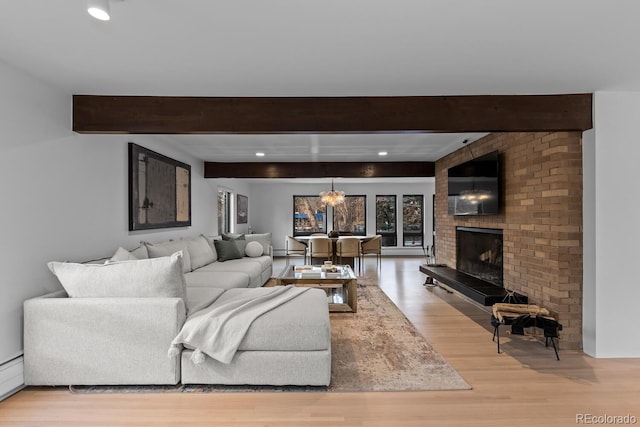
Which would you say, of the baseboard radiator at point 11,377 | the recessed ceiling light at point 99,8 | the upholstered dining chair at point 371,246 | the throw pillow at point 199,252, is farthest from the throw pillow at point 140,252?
the upholstered dining chair at point 371,246

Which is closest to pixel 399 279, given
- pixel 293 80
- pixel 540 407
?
pixel 540 407

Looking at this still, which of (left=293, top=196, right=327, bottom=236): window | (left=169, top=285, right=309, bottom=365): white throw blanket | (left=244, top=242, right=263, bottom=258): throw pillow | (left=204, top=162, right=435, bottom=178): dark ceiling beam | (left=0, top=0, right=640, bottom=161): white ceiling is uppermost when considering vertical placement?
(left=0, top=0, right=640, bottom=161): white ceiling

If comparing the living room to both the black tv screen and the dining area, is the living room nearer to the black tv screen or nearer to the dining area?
the black tv screen

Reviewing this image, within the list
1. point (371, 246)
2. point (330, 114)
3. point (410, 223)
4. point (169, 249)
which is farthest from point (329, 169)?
point (410, 223)

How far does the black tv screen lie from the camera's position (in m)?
4.16

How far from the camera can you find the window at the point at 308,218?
10.9 m

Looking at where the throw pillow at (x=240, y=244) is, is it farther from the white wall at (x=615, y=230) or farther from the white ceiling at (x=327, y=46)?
the white wall at (x=615, y=230)

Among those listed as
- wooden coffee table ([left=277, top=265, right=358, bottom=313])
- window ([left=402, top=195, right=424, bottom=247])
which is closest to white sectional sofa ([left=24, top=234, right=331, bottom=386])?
wooden coffee table ([left=277, top=265, right=358, bottom=313])

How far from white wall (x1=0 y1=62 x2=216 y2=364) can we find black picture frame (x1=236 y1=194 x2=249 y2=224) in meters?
5.40

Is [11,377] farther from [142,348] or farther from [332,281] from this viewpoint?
[332,281]

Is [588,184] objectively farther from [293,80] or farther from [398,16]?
[293,80]

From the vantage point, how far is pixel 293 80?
277 centimetres

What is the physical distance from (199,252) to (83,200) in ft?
6.69

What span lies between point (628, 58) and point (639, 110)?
94 cm
